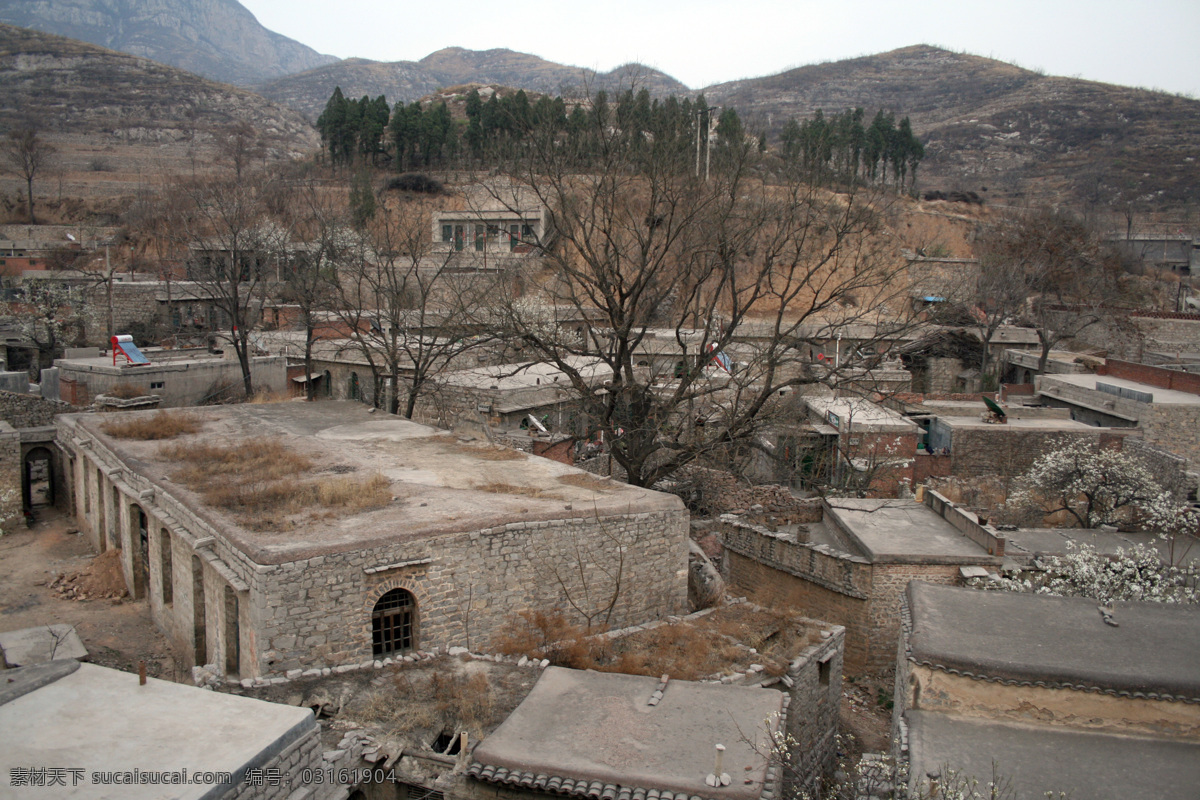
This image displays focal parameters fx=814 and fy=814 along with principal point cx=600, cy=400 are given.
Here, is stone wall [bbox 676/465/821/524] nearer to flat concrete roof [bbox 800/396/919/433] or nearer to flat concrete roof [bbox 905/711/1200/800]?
flat concrete roof [bbox 800/396/919/433]

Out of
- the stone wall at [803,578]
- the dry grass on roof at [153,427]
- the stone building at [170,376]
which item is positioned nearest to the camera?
the stone wall at [803,578]

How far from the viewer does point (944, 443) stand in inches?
1040

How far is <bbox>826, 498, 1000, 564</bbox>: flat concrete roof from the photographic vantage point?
1532 cm

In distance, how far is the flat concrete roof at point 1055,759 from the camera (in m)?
7.63

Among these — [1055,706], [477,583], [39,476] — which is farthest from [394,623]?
[39,476]

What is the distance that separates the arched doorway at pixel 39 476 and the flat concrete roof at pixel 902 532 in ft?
64.3

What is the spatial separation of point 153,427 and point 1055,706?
53.2ft

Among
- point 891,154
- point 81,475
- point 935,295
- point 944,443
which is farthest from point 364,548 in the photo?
point 891,154

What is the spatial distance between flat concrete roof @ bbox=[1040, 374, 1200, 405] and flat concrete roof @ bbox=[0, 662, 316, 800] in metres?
28.6

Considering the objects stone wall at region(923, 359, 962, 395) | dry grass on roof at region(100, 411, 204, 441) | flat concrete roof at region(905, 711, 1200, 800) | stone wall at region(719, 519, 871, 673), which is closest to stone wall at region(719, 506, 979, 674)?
stone wall at region(719, 519, 871, 673)

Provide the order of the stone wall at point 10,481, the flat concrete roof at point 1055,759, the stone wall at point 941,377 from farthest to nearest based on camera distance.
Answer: the stone wall at point 941,377 → the stone wall at point 10,481 → the flat concrete roof at point 1055,759

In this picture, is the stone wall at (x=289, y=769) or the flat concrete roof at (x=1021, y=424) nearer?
the stone wall at (x=289, y=769)

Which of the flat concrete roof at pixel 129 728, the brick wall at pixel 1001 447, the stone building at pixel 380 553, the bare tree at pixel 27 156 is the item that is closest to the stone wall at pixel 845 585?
the stone building at pixel 380 553

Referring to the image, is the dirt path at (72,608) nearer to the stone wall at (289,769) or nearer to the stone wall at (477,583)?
the stone wall at (477,583)
